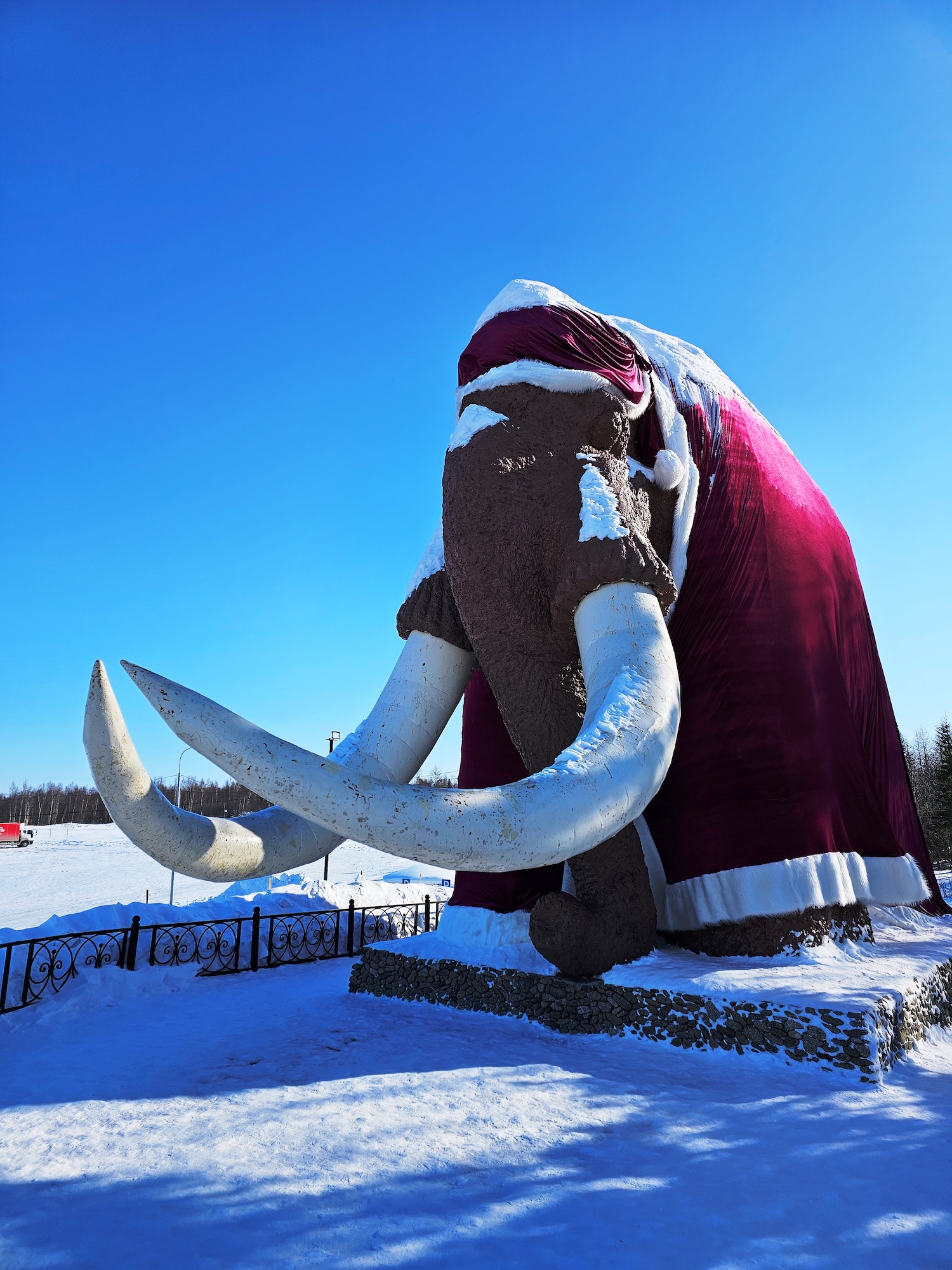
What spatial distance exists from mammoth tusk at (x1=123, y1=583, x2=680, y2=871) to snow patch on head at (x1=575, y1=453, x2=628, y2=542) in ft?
4.00

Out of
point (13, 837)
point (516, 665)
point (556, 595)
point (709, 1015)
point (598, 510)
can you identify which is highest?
point (13, 837)

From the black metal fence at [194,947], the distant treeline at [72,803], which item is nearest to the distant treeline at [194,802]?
the distant treeline at [72,803]

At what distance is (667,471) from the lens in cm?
460

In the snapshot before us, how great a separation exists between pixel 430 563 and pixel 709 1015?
→ 317 centimetres

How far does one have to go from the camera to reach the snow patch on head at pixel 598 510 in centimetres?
390

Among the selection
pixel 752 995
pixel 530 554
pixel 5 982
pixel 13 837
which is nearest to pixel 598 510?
pixel 530 554

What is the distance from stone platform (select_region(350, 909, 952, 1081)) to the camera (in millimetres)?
3254

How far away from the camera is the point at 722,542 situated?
183 inches

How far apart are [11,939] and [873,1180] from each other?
20.2 ft

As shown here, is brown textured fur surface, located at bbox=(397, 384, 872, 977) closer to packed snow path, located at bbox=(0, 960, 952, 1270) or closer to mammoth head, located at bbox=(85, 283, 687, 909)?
mammoth head, located at bbox=(85, 283, 687, 909)

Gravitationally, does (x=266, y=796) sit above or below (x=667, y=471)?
below

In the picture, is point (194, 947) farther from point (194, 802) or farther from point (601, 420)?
point (194, 802)

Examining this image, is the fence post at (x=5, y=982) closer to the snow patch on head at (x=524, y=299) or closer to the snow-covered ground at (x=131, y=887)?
the snow-covered ground at (x=131, y=887)

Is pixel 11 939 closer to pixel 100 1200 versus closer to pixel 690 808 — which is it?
pixel 100 1200
